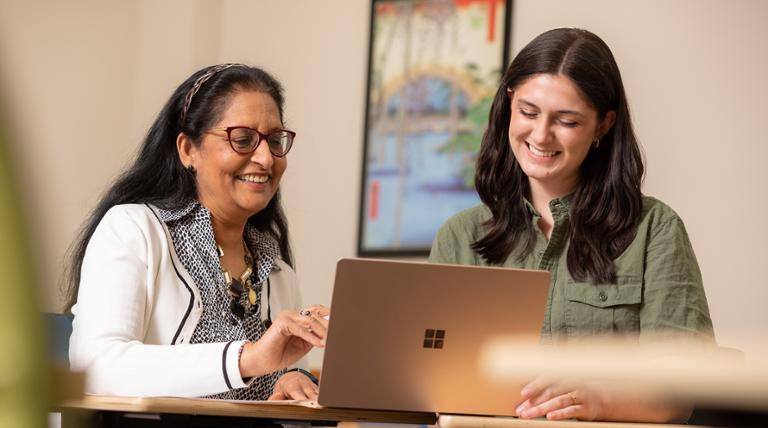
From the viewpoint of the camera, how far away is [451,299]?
129 cm

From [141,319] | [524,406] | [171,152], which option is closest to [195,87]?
[171,152]

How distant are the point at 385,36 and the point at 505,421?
329cm

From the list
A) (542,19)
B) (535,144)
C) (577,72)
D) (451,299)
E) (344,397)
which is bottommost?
(344,397)

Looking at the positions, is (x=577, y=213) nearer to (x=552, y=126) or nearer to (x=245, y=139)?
(x=552, y=126)

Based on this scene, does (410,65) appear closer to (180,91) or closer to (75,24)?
(75,24)

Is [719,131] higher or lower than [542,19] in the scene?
lower

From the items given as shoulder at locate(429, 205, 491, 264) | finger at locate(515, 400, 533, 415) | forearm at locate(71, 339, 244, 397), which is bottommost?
forearm at locate(71, 339, 244, 397)

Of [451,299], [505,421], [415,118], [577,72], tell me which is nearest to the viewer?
[505,421]

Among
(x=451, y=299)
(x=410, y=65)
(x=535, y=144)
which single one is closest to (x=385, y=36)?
(x=410, y=65)

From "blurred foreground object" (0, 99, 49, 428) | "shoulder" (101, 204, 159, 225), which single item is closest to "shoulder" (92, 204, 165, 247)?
"shoulder" (101, 204, 159, 225)

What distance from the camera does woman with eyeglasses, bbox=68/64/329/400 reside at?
1566 mm

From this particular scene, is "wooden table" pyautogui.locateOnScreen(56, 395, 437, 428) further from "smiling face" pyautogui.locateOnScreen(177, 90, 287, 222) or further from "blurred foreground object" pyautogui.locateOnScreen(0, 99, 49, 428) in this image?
"blurred foreground object" pyautogui.locateOnScreen(0, 99, 49, 428)

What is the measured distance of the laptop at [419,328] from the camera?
4.16 ft

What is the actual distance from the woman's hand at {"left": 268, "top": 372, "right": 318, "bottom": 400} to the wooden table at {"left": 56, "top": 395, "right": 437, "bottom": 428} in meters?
0.36
